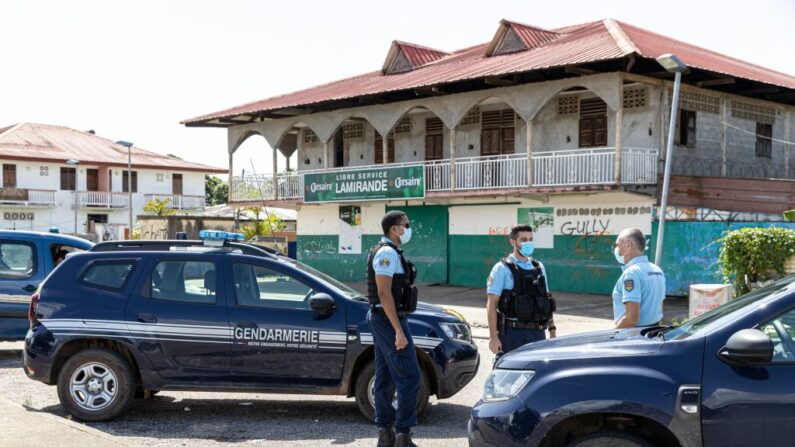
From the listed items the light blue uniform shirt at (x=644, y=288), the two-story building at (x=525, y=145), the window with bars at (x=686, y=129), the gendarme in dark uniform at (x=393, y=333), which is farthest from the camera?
the window with bars at (x=686, y=129)

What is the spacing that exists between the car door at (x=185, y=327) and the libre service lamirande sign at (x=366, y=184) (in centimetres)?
1819

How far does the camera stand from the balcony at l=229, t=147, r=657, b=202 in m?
21.8

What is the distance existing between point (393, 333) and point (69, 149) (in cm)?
5139

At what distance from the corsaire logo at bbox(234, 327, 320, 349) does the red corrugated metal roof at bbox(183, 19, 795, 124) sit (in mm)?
14622

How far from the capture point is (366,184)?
27422 mm

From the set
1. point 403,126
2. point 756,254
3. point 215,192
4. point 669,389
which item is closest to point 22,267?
point 669,389

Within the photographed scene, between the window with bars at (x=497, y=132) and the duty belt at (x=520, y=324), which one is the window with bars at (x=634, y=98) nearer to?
the window with bars at (x=497, y=132)

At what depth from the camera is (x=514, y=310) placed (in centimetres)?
691

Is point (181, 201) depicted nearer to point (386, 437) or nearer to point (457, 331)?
point (457, 331)

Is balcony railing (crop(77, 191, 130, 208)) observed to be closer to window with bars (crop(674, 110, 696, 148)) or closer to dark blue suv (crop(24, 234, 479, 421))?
window with bars (crop(674, 110, 696, 148))

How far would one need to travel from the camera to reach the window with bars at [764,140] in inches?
1020

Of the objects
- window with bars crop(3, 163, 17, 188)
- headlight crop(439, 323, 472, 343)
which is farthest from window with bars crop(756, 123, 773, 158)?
window with bars crop(3, 163, 17, 188)

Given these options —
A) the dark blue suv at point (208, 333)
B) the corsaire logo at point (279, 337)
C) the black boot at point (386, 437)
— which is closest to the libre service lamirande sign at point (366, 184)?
the dark blue suv at point (208, 333)

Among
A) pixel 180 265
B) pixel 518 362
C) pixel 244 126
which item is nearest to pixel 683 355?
pixel 518 362
